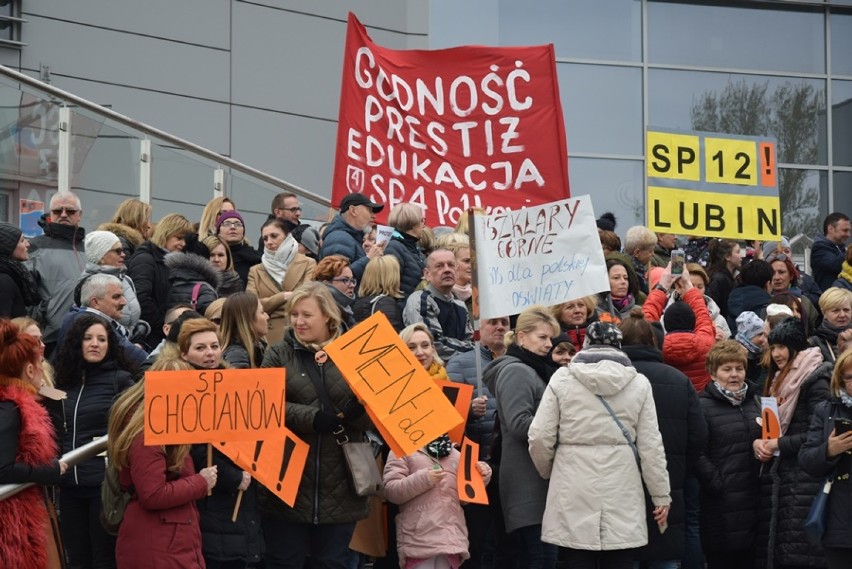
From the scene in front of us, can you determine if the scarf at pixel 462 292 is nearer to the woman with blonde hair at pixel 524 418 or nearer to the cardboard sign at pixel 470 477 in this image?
the woman with blonde hair at pixel 524 418

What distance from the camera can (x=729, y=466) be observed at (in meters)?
10.5

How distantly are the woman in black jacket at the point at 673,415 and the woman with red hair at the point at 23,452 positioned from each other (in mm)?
3727

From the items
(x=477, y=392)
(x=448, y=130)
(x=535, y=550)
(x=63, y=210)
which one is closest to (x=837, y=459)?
(x=535, y=550)

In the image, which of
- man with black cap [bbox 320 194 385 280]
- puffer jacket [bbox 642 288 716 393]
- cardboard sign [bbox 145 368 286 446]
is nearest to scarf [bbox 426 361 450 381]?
cardboard sign [bbox 145 368 286 446]

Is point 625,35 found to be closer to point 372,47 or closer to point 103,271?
point 372,47

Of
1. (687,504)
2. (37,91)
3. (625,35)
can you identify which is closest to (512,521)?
(687,504)

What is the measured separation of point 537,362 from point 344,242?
11.4 feet

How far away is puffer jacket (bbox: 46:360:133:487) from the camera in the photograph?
8.69m

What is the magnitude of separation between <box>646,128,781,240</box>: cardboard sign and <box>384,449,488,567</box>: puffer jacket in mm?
4768

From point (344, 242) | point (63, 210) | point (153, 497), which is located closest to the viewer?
point (153, 497)

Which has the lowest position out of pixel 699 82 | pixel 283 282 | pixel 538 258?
pixel 283 282

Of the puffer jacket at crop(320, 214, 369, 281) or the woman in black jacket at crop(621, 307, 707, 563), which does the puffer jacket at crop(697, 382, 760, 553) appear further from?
the puffer jacket at crop(320, 214, 369, 281)

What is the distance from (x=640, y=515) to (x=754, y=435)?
1.83 meters

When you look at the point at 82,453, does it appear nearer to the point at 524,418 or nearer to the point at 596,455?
the point at 524,418
